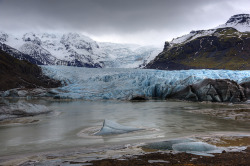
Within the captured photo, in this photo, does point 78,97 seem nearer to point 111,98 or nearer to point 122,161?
point 111,98

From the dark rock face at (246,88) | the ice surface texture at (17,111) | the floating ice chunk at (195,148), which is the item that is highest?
the dark rock face at (246,88)

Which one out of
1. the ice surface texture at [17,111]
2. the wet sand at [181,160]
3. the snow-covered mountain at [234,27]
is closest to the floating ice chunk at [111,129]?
the wet sand at [181,160]

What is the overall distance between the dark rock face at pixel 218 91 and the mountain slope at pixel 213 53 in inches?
3067

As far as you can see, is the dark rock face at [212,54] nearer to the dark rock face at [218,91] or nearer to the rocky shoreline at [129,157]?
the dark rock face at [218,91]

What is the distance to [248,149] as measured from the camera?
7.62 meters

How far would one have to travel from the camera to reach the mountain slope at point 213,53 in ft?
379

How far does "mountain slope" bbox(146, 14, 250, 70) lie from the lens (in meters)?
116

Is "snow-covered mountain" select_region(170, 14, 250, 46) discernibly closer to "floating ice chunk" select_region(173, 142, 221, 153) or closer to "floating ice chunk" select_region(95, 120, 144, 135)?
"floating ice chunk" select_region(95, 120, 144, 135)

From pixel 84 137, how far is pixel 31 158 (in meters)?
3.59

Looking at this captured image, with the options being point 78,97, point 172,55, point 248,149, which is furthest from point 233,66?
point 248,149

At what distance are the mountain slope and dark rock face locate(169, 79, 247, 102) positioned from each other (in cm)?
7790

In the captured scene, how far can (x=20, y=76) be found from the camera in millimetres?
62750

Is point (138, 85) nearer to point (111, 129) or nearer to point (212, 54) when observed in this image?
point (111, 129)

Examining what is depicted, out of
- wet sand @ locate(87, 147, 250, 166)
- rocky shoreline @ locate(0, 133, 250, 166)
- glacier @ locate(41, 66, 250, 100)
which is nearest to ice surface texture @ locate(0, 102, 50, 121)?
rocky shoreline @ locate(0, 133, 250, 166)
